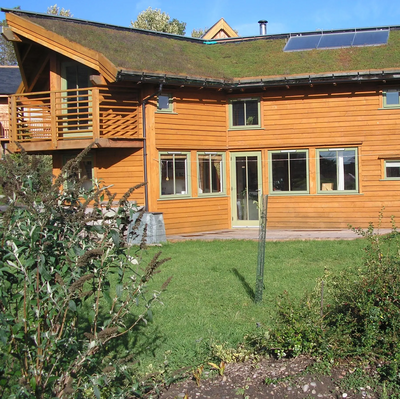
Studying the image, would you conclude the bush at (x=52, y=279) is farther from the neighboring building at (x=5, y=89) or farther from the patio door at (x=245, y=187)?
A: the neighboring building at (x=5, y=89)

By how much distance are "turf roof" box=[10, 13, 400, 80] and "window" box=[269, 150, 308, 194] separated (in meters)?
2.42

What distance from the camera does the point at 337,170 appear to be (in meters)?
15.6

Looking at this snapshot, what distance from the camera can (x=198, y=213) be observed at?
15727 millimetres

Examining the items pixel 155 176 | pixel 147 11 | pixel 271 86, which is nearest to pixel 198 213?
pixel 155 176

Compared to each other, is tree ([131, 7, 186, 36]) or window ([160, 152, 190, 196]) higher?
tree ([131, 7, 186, 36])

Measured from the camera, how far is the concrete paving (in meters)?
13.3

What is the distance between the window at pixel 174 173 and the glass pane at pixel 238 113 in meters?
2.08

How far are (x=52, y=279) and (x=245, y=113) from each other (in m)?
13.4

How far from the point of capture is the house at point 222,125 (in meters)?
14.7

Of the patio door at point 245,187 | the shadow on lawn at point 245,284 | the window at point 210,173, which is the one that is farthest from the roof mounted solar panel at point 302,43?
the shadow on lawn at point 245,284

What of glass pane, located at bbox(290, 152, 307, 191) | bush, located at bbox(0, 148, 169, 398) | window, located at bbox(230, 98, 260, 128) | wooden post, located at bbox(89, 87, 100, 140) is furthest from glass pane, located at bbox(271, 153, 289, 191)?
bush, located at bbox(0, 148, 169, 398)

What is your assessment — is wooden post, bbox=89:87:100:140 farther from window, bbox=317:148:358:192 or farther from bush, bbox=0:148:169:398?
bush, bbox=0:148:169:398

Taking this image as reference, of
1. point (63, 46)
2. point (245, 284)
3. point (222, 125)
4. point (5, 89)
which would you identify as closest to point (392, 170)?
point (222, 125)

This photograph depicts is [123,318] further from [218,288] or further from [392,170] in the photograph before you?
[392,170]
